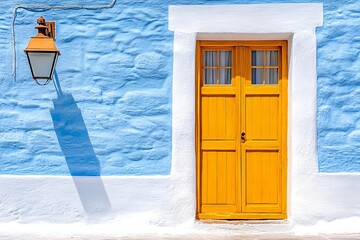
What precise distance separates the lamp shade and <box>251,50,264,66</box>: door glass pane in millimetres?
2090

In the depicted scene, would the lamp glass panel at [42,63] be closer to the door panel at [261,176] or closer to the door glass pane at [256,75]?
the door glass pane at [256,75]

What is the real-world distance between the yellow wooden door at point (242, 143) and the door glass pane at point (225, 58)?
73mm

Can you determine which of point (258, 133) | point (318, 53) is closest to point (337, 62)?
point (318, 53)

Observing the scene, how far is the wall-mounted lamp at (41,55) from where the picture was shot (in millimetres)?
5629

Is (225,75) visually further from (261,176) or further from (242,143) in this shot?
(261,176)

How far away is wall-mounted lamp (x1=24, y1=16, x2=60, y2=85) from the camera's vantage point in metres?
5.63

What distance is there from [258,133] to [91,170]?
182 cm

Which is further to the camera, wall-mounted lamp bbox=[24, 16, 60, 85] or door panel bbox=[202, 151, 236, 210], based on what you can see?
door panel bbox=[202, 151, 236, 210]

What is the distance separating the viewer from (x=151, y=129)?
19.8ft

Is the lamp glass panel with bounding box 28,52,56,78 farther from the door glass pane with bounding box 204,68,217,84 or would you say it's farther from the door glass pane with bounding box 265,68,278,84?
the door glass pane with bounding box 265,68,278,84

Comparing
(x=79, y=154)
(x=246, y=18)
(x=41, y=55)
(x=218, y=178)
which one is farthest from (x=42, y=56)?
(x=218, y=178)

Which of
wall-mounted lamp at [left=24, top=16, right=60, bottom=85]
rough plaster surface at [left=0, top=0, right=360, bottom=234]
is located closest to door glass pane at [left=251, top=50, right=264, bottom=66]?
rough plaster surface at [left=0, top=0, right=360, bottom=234]

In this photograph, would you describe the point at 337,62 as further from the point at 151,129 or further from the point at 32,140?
the point at 32,140

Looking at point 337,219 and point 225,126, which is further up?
point 225,126
